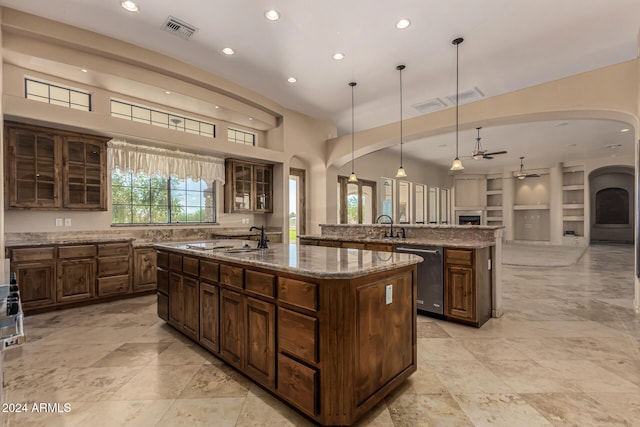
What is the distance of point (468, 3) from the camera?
3.14 meters

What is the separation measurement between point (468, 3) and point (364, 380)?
12.1 feet

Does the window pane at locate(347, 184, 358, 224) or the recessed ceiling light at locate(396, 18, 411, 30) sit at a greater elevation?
the recessed ceiling light at locate(396, 18, 411, 30)

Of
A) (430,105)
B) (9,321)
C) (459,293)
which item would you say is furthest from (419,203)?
(9,321)

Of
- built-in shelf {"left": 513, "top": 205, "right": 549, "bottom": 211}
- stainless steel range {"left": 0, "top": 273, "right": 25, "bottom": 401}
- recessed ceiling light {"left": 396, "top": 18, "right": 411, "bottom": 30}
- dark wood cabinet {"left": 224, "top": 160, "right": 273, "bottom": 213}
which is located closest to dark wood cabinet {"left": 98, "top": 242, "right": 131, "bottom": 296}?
dark wood cabinet {"left": 224, "top": 160, "right": 273, "bottom": 213}

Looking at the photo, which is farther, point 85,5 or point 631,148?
point 631,148

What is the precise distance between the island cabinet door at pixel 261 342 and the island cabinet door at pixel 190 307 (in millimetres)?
810

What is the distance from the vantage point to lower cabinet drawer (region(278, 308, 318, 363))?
68.9 inches

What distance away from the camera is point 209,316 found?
259 cm

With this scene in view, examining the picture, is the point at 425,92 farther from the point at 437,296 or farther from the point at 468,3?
the point at 437,296

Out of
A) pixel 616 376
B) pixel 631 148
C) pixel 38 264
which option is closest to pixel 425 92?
pixel 616 376

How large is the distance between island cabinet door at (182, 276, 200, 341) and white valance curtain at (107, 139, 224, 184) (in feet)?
9.46

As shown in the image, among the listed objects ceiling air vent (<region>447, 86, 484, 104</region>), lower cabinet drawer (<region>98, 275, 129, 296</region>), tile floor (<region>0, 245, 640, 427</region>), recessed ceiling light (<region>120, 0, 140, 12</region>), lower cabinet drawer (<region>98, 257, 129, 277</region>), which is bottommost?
tile floor (<region>0, 245, 640, 427</region>)

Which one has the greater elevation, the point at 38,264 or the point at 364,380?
the point at 38,264

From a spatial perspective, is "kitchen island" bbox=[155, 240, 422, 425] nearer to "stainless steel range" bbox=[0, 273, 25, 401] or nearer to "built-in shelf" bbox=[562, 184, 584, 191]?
"stainless steel range" bbox=[0, 273, 25, 401]
